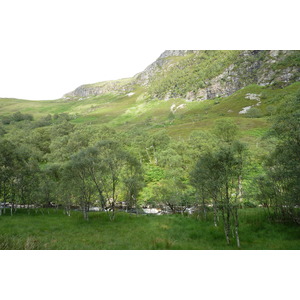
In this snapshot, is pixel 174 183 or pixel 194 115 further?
pixel 194 115

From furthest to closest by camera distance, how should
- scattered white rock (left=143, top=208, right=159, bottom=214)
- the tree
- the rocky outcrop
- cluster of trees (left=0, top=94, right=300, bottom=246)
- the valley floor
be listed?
1. the rocky outcrop
2. scattered white rock (left=143, top=208, right=159, bottom=214)
3. cluster of trees (left=0, top=94, right=300, bottom=246)
4. the tree
5. the valley floor

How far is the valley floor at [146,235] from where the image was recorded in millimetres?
11398

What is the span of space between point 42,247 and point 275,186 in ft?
67.4

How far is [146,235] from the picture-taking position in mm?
14836

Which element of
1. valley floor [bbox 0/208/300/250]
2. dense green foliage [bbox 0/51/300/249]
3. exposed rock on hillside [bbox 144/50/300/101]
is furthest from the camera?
exposed rock on hillside [bbox 144/50/300/101]

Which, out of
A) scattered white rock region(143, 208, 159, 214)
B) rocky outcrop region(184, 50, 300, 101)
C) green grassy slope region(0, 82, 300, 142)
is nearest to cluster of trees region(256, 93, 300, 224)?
scattered white rock region(143, 208, 159, 214)

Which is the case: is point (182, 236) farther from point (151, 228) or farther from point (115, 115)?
point (115, 115)

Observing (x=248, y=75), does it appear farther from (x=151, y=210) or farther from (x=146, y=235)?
(x=146, y=235)

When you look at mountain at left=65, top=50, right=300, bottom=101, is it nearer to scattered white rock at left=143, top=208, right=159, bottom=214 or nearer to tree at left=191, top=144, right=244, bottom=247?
scattered white rock at left=143, top=208, right=159, bottom=214

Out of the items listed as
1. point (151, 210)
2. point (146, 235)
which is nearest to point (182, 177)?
point (151, 210)

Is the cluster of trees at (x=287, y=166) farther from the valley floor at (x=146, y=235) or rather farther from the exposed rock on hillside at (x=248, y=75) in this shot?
the exposed rock on hillside at (x=248, y=75)

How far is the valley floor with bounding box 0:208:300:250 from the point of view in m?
11.4

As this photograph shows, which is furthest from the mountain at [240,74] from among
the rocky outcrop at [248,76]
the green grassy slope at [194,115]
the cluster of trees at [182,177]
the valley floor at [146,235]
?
the valley floor at [146,235]

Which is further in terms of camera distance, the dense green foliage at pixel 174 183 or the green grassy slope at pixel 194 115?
the green grassy slope at pixel 194 115
